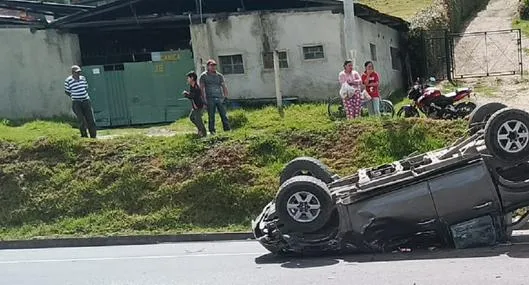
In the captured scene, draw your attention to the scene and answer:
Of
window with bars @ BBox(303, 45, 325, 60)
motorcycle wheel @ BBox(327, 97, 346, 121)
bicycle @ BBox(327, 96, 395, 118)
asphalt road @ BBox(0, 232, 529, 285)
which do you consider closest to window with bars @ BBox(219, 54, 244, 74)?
window with bars @ BBox(303, 45, 325, 60)

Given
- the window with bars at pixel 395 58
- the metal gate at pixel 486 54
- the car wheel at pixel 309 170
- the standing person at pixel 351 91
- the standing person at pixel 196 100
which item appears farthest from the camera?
the metal gate at pixel 486 54

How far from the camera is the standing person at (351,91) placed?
1492cm

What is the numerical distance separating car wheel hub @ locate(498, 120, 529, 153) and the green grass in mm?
21580

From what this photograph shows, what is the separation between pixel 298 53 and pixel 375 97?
5477mm

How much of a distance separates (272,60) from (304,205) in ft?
43.0

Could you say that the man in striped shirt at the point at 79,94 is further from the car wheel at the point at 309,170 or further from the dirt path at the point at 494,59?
the dirt path at the point at 494,59

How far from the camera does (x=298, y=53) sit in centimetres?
2067

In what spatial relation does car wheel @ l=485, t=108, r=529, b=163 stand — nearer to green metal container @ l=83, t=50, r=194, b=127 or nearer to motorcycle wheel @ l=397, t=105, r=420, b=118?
motorcycle wheel @ l=397, t=105, r=420, b=118

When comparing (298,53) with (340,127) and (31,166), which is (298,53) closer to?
(340,127)

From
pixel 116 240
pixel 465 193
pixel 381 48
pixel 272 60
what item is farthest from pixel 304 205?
pixel 381 48

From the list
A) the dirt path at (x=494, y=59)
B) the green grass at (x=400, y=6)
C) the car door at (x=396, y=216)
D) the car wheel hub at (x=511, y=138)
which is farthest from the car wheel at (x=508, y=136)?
the green grass at (x=400, y=6)

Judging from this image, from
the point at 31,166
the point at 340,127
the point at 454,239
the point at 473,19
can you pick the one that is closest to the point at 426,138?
the point at 340,127

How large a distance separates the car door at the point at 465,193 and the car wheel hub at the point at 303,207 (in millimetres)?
1304

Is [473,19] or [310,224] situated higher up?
[473,19]
